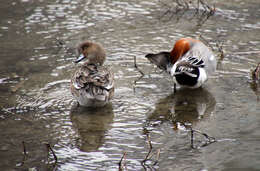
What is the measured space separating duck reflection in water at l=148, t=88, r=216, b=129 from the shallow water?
0.6 inches

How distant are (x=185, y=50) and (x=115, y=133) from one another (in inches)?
83.8

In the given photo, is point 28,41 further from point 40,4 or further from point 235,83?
point 235,83

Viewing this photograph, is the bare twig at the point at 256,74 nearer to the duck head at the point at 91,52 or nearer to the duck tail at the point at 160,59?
the duck tail at the point at 160,59

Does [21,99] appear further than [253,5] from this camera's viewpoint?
No

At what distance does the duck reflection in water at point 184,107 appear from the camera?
6344 mm

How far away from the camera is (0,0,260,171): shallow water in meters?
5.36

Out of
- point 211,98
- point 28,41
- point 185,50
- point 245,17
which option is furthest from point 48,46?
point 245,17

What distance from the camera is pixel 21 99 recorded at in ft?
22.7

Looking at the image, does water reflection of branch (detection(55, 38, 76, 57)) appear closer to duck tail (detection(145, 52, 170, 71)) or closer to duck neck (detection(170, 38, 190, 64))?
duck tail (detection(145, 52, 170, 71))

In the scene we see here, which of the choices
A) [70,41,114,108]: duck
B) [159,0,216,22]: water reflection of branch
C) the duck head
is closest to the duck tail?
the duck head

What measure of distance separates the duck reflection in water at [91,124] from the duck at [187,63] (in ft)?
3.53

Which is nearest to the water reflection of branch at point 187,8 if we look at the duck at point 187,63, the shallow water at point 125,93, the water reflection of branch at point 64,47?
the shallow water at point 125,93

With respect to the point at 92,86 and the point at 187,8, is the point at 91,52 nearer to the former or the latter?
the point at 92,86

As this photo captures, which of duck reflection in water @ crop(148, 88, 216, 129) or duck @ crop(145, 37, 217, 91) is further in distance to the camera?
duck @ crop(145, 37, 217, 91)
